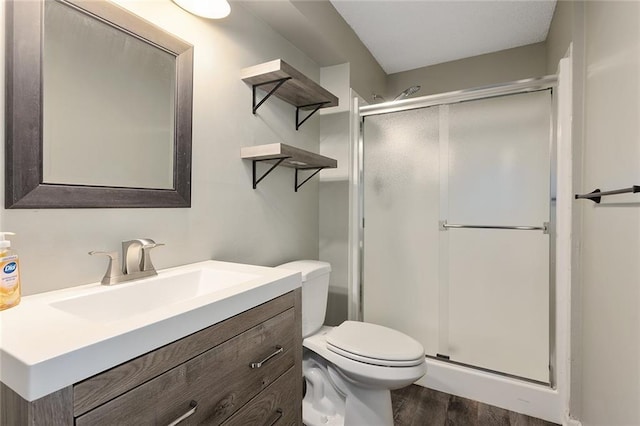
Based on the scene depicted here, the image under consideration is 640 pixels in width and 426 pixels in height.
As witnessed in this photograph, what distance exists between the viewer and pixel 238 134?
149 centimetres

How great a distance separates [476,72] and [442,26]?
64 cm

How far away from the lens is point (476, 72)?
2.54 meters

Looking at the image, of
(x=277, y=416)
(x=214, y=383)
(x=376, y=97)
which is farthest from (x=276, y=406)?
(x=376, y=97)

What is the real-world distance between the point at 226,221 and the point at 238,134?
42 centimetres

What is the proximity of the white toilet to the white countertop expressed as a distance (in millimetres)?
722

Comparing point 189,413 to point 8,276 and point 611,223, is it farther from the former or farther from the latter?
point 611,223

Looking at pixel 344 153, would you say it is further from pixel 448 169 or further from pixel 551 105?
pixel 551 105

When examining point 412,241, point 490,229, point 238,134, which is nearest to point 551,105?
point 490,229

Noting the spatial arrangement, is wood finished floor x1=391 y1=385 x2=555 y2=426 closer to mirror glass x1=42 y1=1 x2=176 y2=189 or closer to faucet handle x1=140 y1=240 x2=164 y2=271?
faucet handle x1=140 y1=240 x2=164 y2=271

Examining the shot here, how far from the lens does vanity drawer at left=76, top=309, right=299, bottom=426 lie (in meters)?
0.60

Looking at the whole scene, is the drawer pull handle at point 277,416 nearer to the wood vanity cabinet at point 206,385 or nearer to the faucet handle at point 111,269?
the wood vanity cabinet at point 206,385

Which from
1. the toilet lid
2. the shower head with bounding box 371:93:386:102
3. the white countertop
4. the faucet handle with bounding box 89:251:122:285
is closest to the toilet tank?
the toilet lid

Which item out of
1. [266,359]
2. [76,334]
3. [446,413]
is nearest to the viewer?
[76,334]

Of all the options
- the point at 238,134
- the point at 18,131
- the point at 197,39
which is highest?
the point at 197,39
